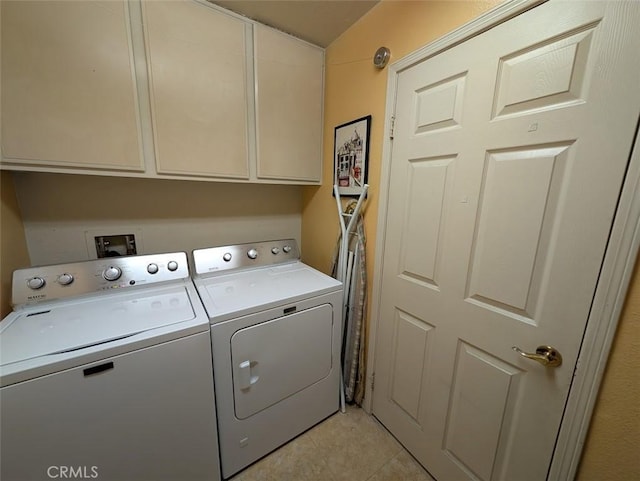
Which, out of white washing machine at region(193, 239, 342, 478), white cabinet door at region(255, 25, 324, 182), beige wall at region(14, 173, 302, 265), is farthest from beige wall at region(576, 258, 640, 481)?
beige wall at region(14, 173, 302, 265)

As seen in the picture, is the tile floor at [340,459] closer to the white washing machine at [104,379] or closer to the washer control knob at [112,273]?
the white washing machine at [104,379]

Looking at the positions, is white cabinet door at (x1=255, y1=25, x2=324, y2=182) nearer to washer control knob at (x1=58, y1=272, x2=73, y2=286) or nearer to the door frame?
the door frame

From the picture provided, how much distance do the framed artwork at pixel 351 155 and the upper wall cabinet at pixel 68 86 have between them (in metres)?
1.18

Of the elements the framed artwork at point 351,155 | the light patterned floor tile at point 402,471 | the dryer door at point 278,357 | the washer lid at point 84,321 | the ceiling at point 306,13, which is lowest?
the light patterned floor tile at point 402,471

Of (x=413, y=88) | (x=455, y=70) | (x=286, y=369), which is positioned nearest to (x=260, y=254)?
(x=286, y=369)

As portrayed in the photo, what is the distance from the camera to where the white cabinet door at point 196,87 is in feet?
4.10

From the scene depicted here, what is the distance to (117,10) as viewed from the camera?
1.13m

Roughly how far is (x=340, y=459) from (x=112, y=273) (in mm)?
1684

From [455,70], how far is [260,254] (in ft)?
5.06

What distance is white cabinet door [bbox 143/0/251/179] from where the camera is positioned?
1.25m

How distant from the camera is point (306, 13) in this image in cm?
143

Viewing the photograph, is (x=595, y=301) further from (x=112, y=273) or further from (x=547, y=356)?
(x=112, y=273)

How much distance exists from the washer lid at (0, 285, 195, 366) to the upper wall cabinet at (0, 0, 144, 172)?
26.5 inches

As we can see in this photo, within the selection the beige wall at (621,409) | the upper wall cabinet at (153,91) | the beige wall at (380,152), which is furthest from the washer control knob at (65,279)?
the beige wall at (621,409)
